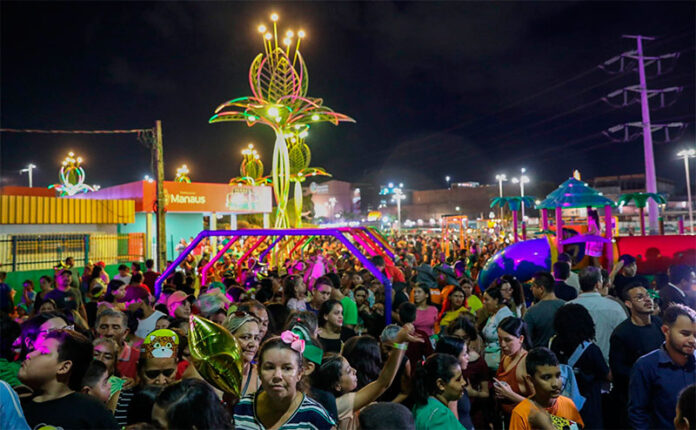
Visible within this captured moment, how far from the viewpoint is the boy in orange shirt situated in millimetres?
2920

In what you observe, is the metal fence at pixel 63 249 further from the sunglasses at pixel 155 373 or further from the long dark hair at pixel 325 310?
the sunglasses at pixel 155 373

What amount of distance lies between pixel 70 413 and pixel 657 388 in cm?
402

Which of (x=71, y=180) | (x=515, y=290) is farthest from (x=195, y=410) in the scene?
(x=71, y=180)

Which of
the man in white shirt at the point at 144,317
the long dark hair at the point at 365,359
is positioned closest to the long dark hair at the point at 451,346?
the long dark hair at the point at 365,359

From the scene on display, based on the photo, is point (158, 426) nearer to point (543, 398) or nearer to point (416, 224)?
point (543, 398)

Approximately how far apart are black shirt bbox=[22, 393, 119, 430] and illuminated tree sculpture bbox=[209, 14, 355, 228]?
13471 millimetres

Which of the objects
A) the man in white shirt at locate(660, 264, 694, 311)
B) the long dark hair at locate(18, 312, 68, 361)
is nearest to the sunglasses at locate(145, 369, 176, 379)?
the long dark hair at locate(18, 312, 68, 361)

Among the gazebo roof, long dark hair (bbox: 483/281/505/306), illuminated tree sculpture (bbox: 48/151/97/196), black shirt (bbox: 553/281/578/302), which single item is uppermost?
illuminated tree sculpture (bbox: 48/151/97/196)

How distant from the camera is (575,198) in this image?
1401 centimetres

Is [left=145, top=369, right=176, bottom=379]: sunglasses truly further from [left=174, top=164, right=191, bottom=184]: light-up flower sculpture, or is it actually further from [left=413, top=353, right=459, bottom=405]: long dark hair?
[left=174, top=164, right=191, bottom=184]: light-up flower sculpture

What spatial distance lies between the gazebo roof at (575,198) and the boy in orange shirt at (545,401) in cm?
1205

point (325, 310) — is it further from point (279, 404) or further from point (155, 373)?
point (279, 404)

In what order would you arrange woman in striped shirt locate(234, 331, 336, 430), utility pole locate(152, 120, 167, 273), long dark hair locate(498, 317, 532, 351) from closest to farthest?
woman in striped shirt locate(234, 331, 336, 430) < long dark hair locate(498, 317, 532, 351) < utility pole locate(152, 120, 167, 273)

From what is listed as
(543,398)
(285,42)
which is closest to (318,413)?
(543,398)
